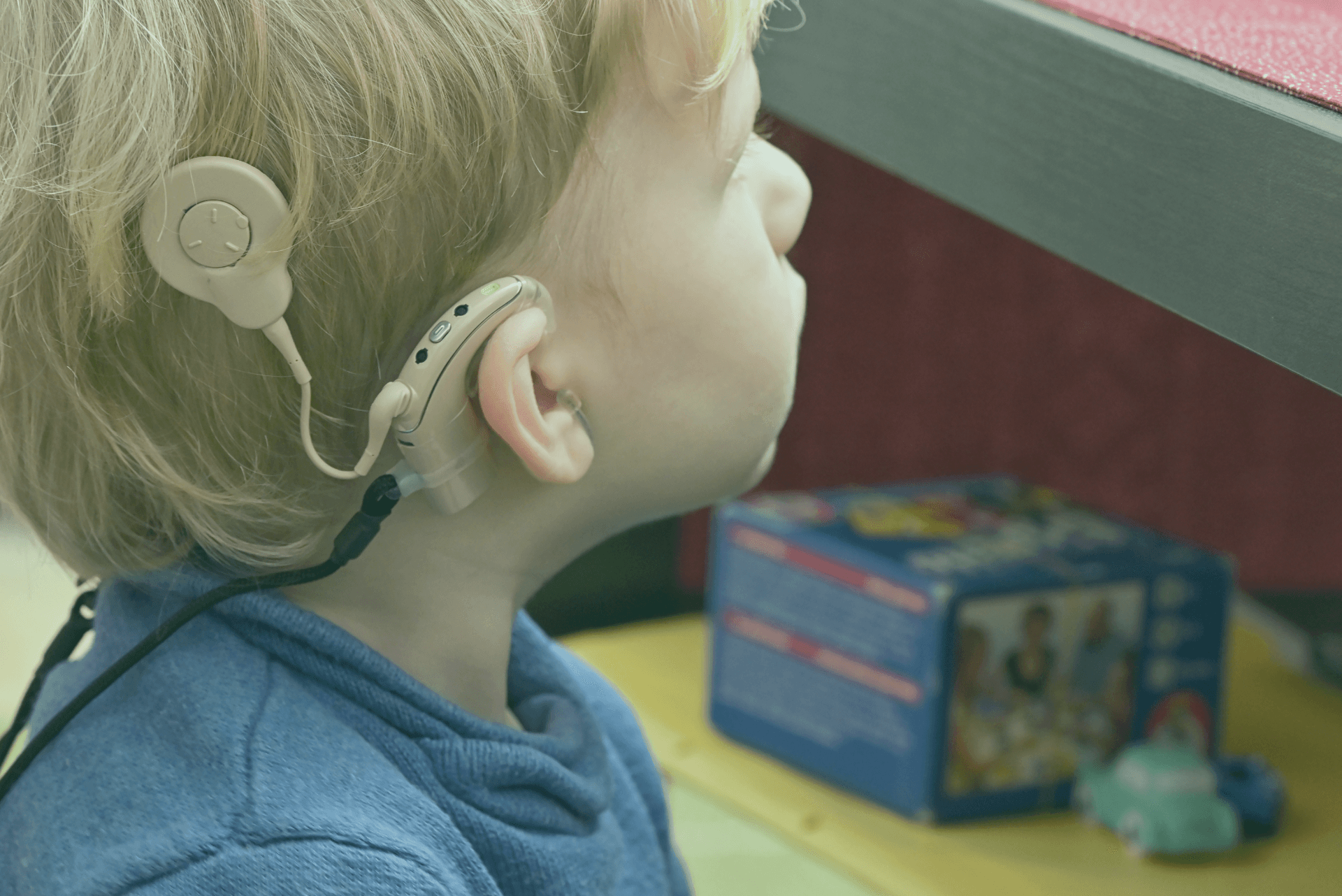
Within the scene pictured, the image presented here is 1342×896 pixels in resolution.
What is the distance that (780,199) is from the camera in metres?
0.55

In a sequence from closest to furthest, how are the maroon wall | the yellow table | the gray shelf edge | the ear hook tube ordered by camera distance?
the gray shelf edge
the ear hook tube
the yellow table
the maroon wall

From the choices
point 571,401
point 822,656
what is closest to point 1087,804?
point 822,656

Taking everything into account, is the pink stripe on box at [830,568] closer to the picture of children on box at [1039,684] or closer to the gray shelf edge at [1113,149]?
the picture of children on box at [1039,684]

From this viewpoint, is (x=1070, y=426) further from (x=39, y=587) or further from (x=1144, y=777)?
(x=39, y=587)

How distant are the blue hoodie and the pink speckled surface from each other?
331mm

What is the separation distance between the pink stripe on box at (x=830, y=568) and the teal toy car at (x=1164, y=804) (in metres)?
0.16

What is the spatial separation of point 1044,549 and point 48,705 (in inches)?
22.5

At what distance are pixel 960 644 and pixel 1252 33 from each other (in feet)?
1.34

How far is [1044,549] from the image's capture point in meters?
0.86

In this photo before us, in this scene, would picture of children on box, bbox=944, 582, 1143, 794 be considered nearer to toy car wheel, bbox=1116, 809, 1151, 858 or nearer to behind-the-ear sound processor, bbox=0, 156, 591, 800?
toy car wheel, bbox=1116, 809, 1151, 858

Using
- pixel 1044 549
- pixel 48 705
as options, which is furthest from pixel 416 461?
pixel 1044 549

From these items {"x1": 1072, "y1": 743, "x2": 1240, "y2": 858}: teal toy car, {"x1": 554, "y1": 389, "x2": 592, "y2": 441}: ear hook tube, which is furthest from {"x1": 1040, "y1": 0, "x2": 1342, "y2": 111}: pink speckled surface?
{"x1": 1072, "y1": 743, "x2": 1240, "y2": 858}: teal toy car

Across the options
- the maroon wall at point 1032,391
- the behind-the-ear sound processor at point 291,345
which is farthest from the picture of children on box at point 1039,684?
the behind-the-ear sound processor at point 291,345

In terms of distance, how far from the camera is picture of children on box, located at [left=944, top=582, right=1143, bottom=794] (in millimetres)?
808
